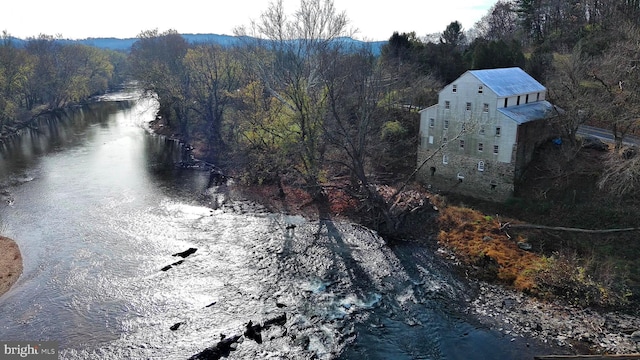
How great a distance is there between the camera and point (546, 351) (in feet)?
51.0

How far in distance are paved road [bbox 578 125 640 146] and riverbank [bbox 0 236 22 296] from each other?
37.9 metres

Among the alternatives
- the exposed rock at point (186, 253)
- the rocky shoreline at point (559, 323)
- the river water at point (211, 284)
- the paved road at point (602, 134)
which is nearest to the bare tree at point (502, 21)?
the paved road at point (602, 134)

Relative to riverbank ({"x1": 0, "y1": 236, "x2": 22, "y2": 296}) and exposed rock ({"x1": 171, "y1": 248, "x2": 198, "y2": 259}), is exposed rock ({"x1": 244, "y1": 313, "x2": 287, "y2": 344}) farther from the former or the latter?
riverbank ({"x1": 0, "y1": 236, "x2": 22, "y2": 296})

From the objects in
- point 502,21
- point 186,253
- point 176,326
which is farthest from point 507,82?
point 502,21

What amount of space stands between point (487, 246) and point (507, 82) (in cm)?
1304

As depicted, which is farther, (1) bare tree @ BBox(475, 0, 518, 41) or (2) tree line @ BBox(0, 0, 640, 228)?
(1) bare tree @ BBox(475, 0, 518, 41)

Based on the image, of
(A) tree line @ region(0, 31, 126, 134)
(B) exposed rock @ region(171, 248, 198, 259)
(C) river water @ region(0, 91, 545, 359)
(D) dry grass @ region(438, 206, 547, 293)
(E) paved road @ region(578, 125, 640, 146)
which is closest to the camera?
(C) river water @ region(0, 91, 545, 359)

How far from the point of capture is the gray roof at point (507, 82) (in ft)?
93.3

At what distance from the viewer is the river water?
16.2m

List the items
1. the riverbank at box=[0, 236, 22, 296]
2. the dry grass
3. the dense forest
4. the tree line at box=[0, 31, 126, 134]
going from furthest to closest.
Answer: the tree line at box=[0, 31, 126, 134]
the dense forest
the riverbank at box=[0, 236, 22, 296]
the dry grass

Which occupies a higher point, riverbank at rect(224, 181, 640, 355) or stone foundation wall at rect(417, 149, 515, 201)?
stone foundation wall at rect(417, 149, 515, 201)

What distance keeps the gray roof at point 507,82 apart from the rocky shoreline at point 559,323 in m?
14.6

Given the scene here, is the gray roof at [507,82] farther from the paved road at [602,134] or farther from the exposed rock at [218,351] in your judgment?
the exposed rock at [218,351]

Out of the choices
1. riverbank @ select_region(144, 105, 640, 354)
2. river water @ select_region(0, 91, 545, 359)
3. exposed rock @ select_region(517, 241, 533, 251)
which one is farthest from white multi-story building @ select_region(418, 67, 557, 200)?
riverbank @ select_region(144, 105, 640, 354)
